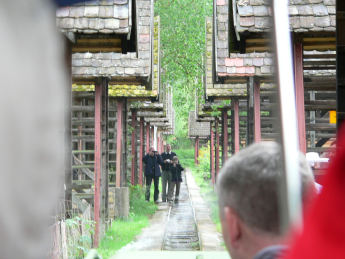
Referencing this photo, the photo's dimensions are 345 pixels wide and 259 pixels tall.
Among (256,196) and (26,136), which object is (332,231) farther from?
(26,136)

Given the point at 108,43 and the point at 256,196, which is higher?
the point at 108,43

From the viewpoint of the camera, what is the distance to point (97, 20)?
545cm

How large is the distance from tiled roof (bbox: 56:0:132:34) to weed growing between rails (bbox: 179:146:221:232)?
5923 mm

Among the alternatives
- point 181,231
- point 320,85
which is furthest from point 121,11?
point 181,231

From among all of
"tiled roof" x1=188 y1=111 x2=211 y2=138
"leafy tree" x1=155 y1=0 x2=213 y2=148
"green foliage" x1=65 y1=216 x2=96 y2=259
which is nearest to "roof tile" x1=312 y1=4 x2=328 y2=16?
"green foliage" x1=65 y1=216 x2=96 y2=259

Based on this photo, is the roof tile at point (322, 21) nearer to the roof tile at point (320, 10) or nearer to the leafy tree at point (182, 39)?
the roof tile at point (320, 10)

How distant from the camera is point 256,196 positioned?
0.97 metres

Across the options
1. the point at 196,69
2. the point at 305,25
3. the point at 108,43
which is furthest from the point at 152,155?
the point at 305,25

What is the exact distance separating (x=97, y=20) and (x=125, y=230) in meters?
5.37

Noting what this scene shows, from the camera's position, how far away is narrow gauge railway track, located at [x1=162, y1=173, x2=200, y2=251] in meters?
8.81

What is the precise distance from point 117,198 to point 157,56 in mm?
3863

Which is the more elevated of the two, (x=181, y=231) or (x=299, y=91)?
(x=299, y=91)

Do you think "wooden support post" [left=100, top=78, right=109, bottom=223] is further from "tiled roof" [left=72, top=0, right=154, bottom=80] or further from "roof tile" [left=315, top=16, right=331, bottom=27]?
"roof tile" [left=315, top=16, right=331, bottom=27]

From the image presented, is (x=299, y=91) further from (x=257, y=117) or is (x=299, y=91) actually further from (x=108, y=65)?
(x=108, y=65)
